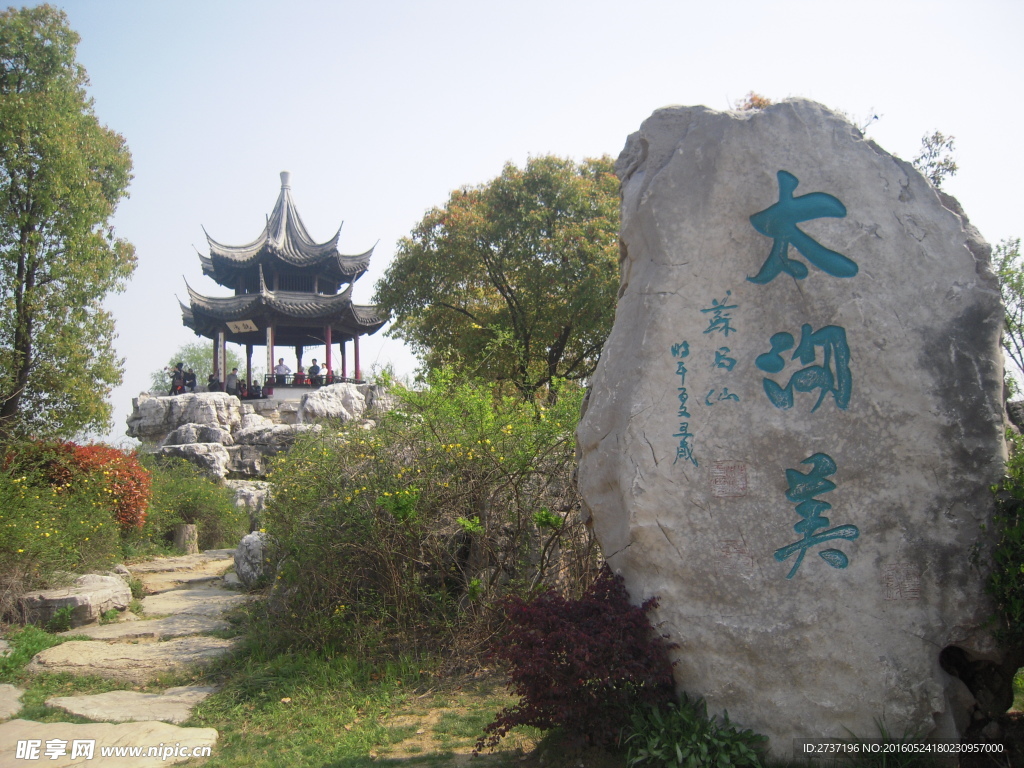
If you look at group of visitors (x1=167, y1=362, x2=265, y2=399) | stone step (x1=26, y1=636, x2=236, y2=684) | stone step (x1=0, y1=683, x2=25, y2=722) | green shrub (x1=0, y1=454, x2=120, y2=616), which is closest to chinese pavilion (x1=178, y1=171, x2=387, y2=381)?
group of visitors (x1=167, y1=362, x2=265, y2=399)

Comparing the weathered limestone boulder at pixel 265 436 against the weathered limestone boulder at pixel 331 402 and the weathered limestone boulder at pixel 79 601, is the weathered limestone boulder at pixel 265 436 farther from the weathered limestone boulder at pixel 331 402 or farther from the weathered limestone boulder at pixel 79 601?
the weathered limestone boulder at pixel 79 601

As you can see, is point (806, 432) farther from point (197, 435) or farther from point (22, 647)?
point (197, 435)

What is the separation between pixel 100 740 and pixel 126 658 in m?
1.30

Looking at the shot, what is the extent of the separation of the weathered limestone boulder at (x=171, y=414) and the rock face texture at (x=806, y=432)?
15230mm

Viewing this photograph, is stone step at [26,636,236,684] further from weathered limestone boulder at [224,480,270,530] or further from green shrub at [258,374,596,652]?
weathered limestone boulder at [224,480,270,530]

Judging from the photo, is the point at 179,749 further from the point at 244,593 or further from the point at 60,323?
the point at 60,323

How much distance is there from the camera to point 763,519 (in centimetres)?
277

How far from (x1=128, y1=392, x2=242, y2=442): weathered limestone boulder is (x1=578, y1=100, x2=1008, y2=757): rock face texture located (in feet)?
50.0

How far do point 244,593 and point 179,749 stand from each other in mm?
3488

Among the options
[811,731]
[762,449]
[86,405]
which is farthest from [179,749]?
[86,405]

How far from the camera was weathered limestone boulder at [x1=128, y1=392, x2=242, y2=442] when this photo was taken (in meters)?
16.4

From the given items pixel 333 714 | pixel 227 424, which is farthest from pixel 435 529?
pixel 227 424

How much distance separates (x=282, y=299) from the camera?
2064cm

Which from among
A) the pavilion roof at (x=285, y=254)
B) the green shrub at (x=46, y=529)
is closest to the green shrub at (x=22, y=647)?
the green shrub at (x=46, y=529)
